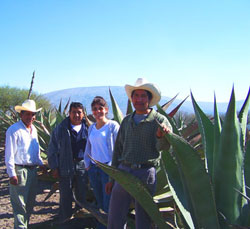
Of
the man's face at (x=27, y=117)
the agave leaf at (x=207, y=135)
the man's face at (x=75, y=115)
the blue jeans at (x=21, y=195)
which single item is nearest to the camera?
the agave leaf at (x=207, y=135)

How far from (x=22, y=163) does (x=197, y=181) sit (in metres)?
1.90

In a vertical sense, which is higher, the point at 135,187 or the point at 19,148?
the point at 19,148

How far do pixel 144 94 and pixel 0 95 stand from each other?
88.0 ft

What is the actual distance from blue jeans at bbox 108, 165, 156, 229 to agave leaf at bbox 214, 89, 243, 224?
21.3 inches

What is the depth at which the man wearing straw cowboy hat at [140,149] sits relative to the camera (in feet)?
7.37

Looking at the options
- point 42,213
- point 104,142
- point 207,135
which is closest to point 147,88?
point 207,135

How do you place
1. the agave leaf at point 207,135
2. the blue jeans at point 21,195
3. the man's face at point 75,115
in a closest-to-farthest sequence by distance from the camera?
the agave leaf at point 207,135 → the blue jeans at point 21,195 → the man's face at point 75,115

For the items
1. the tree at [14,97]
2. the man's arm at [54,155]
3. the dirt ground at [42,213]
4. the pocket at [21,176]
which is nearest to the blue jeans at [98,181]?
the dirt ground at [42,213]

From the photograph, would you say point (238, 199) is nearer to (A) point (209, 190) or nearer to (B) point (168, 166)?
(A) point (209, 190)

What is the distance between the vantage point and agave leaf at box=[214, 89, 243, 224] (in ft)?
5.89

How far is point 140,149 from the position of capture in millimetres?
2254

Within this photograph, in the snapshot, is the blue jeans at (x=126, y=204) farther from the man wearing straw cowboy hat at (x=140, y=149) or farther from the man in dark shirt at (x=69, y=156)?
the man in dark shirt at (x=69, y=156)

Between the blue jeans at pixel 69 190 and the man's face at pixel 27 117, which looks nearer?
the man's face at pixel 27 117

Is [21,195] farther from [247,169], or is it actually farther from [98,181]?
[247,169]
